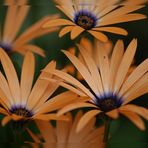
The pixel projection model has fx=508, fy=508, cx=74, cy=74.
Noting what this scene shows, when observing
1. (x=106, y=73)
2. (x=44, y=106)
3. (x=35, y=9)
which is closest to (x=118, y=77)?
(x=106, y=73)

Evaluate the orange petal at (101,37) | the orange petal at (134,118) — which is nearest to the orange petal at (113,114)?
the orange petal at (134,118)

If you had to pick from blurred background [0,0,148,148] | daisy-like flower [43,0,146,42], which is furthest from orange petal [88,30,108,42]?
blurred background [0,0,148,148]

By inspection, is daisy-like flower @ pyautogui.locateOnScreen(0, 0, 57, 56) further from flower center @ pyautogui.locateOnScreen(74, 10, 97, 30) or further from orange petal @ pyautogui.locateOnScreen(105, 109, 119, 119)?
orange petal @ pyautogui.locateOnScreen(105, 109, 119, 119)

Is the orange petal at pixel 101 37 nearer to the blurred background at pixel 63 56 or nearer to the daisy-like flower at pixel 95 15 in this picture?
the daisy-like flower at pixel 95 15

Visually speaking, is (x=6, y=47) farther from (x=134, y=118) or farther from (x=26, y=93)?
(x=134, y=118)

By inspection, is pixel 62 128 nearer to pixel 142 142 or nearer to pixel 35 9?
pixel 142 142

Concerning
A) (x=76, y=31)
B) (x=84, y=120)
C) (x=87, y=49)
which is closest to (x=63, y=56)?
(x=87, y=49)
